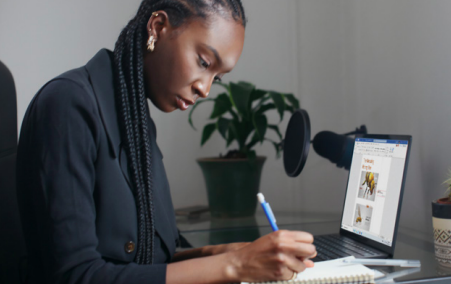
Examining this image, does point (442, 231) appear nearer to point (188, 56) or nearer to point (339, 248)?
point (339, 248)

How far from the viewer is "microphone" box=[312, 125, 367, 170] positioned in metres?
1.13

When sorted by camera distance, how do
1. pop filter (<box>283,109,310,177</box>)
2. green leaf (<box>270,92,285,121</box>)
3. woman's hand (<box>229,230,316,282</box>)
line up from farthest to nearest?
green leaf (<box>270,92,285,121</box>) < pop filter (<box>283,109,310,177</box>) < woman's hand (<box>229,230,316,282</box>)

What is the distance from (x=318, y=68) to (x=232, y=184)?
64 centimetres

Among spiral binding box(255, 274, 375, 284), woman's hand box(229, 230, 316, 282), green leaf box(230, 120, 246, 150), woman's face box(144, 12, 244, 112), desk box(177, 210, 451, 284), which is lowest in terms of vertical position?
desk box(177, 210, 451, 284)

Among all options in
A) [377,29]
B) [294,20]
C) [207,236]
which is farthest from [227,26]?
[294,20]

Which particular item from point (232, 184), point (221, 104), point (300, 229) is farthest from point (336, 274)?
point (221, 104)

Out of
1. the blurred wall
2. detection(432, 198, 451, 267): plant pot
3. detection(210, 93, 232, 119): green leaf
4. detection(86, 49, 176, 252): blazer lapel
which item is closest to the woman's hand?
detection(86, 49, 176, 252): blazer lapel

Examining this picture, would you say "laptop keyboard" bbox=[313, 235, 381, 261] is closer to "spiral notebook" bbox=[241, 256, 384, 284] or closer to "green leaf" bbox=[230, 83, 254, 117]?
"spiral notebook" bbox=[241, 256, 384, 284]

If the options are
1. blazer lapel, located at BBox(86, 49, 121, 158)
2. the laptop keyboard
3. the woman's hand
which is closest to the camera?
the woman's hand

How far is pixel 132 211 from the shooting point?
2.50 ft

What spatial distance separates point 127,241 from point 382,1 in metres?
1.11

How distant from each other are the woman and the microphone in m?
0.43

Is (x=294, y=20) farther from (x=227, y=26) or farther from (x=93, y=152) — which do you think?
(x=93, y=152)

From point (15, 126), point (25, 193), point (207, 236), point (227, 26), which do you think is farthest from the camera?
point (207, 236)
